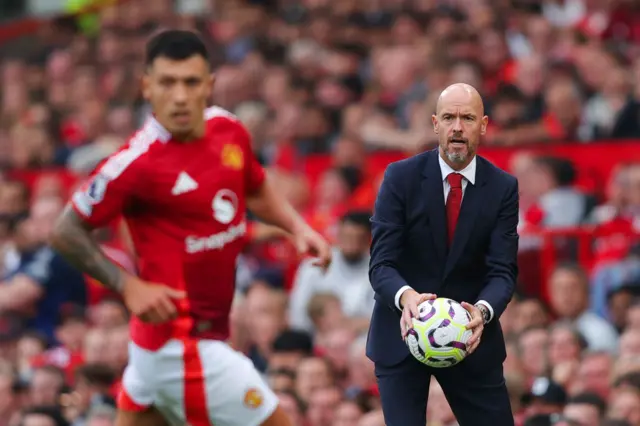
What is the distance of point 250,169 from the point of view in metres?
7.59

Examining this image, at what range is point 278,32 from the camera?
18375 millimetres

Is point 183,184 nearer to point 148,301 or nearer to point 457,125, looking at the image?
point 148,301

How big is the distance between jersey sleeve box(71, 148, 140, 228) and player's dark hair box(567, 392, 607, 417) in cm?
375

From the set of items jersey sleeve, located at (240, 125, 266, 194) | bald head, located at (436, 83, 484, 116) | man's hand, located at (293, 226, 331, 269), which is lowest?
man's hand, located at (293, 226, 331, 269)

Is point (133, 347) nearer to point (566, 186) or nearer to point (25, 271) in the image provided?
point (566, 186)

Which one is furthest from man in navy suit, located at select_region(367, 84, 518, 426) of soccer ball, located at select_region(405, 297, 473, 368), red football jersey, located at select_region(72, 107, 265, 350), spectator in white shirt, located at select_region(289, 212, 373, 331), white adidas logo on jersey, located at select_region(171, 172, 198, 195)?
spectator in white shirt, located at select_region(289, 212, 373, 331)

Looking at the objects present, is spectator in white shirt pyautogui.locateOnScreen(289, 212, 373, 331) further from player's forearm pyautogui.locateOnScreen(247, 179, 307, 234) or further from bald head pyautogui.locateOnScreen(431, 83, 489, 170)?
bald head pyautogui.locateOnScreen(431, 83, 489, 170)

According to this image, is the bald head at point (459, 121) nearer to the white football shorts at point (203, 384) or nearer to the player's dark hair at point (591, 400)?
the white football shorts at point (203, 384)

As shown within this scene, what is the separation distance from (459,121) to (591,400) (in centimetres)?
343

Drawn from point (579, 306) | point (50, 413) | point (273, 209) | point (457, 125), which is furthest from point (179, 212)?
point (50, 413)

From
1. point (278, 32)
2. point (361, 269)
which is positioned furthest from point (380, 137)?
point (278, 32)

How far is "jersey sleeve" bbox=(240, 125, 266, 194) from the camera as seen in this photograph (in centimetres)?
754

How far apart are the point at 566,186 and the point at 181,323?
5.22 meters

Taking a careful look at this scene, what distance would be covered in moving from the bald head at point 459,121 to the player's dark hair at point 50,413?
554cm
